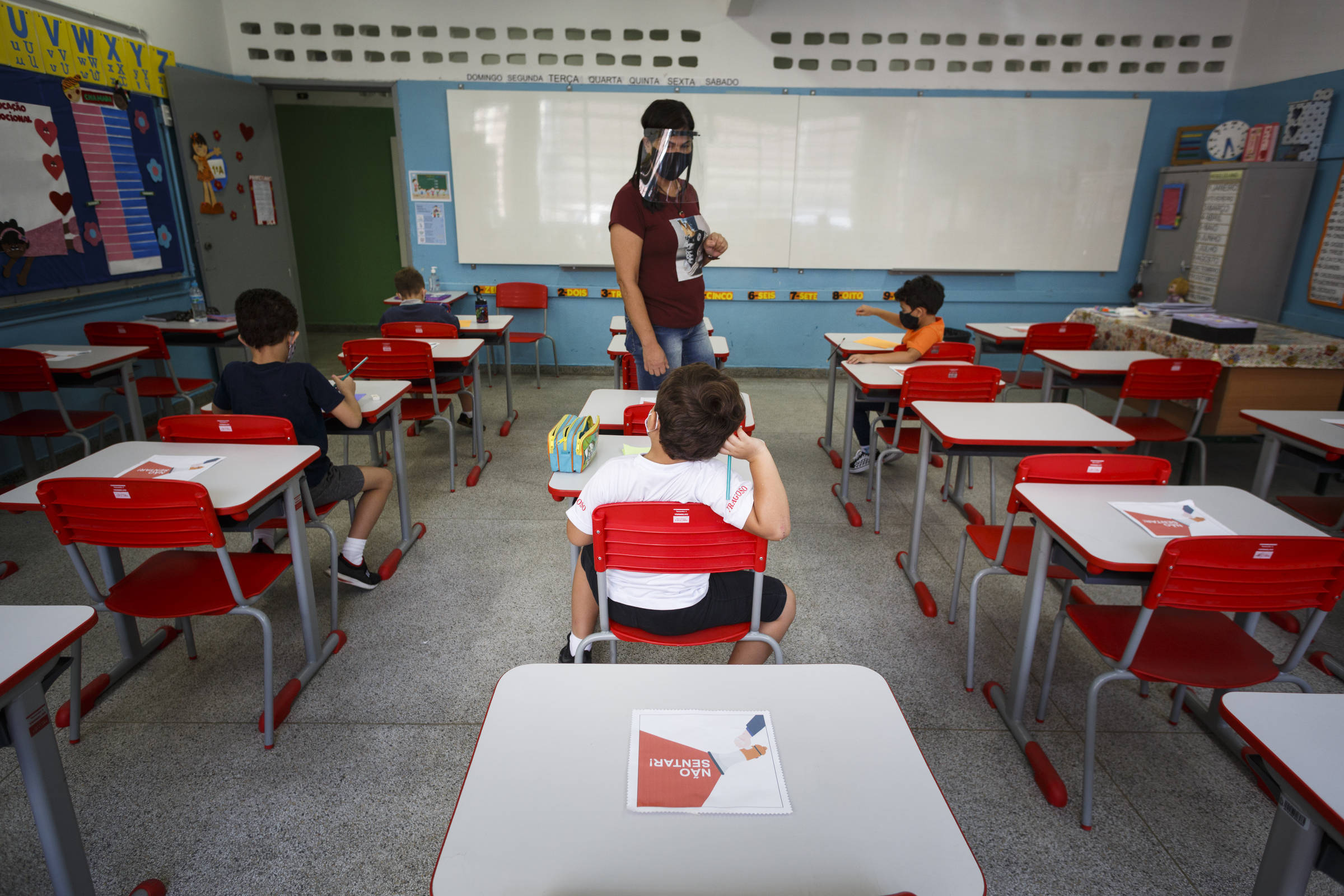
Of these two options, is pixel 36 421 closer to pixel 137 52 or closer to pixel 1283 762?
pixel 137 52

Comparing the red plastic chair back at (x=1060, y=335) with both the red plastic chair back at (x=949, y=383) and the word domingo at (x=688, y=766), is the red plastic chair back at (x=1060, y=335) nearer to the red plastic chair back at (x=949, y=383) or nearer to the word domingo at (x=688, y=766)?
the red plastic chair back at (x=949, y=383)

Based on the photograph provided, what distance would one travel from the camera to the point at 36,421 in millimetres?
3305

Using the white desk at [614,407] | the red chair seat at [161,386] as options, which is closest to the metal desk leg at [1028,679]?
the white desk at [614,407]

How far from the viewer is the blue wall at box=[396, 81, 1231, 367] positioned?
5.74 m

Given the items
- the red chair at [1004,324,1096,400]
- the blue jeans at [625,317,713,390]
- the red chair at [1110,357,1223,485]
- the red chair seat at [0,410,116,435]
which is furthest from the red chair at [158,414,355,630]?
the red chair at [1004,324,1096,400]

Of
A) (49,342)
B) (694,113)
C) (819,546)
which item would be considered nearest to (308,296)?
(49,342)

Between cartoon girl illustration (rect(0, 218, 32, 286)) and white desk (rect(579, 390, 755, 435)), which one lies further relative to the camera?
cartoon girl illustration (rect(0, 218, 32, 286))

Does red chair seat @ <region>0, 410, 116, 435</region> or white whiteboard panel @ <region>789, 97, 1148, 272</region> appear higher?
white whiteboard panel @ <region>789, 97, 1148, 272</region>

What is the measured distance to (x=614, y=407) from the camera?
269 centimetres

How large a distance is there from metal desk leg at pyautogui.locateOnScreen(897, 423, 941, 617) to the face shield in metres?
1.36

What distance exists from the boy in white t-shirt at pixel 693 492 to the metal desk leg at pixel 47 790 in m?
0.99

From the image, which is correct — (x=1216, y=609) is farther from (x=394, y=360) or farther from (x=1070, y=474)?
(x=394, y=360)

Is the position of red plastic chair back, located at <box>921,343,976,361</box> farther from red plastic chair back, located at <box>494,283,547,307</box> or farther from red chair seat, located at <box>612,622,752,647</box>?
red plastic chair back, located at <box>494,283,547,307</box>

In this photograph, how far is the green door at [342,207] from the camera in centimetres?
746
